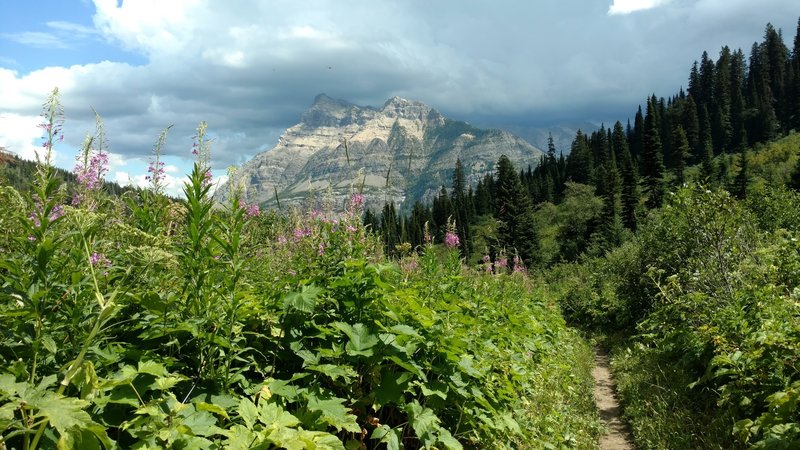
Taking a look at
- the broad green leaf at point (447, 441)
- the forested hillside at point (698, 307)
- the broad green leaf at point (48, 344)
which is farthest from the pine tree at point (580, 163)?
the broad green leaf at point (48, 344)

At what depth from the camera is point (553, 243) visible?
8225cm

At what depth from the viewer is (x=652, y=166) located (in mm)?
83312

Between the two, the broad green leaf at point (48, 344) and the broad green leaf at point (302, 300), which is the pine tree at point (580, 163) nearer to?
the broad green leaf at point (302, 300)

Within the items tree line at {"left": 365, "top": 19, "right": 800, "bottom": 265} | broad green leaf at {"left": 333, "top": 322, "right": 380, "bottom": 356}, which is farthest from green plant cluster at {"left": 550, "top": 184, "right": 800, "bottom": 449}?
tree line at {"left": 365, "top": 19, "right": 800, "bottom": 265}

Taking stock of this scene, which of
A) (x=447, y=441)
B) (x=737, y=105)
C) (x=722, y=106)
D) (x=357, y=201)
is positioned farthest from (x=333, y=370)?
(x=722, y=106)

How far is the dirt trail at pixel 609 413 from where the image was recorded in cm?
772

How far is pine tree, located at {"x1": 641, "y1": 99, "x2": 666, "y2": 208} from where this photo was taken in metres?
79.0

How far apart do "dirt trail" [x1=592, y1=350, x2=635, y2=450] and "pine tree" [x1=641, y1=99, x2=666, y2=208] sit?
7281 cm

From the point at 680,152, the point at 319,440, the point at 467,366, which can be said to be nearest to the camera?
the point at 319,440

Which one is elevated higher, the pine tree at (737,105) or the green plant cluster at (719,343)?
the pine tree at (737,105)

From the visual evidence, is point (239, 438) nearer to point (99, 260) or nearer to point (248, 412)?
point (248, 412)

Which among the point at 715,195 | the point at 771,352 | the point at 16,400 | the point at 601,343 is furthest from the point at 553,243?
the point at 16,400

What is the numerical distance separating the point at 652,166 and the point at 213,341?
9182 centimetres

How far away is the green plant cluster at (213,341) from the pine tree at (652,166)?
268 ft
